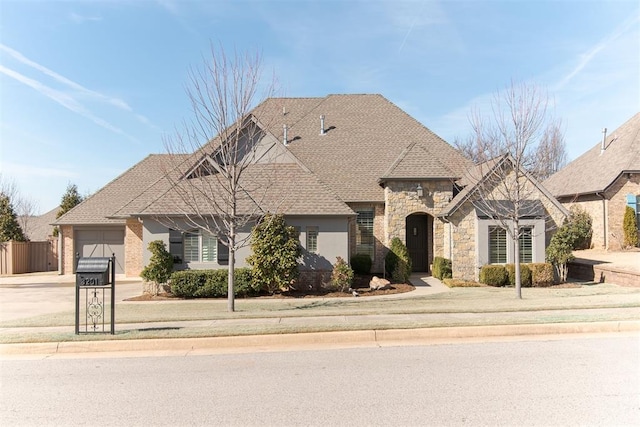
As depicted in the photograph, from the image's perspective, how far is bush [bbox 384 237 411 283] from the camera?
18.8 meters

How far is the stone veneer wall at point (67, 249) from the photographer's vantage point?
2412cm

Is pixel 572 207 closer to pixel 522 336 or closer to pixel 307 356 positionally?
pixel 522 336

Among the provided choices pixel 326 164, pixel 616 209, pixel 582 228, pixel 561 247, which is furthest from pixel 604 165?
pixel 326 164

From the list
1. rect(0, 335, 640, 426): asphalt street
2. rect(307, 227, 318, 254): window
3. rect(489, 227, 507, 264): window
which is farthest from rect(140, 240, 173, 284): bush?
rect(489, 227, 507, 264): window

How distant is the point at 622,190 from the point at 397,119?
41.7 feet

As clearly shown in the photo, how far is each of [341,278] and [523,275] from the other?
7259mm

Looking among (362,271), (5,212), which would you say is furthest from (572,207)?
(5,212)

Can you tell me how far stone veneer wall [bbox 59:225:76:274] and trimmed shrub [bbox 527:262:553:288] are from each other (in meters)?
22.4

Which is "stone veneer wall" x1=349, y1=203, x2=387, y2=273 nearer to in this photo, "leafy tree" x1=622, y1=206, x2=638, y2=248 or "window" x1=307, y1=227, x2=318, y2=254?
"window" x1=307, y1=227, x2=318, y2=254

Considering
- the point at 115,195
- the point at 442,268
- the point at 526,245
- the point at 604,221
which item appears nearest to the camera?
the point at 526,245

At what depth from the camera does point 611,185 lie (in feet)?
79.9

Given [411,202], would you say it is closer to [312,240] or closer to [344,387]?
[312,240]

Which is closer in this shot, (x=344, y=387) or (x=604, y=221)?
(x=344, y=387)

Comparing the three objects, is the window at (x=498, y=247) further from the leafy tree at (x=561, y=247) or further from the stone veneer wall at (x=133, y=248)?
the stone veneer wall at (x=133, y=248)
